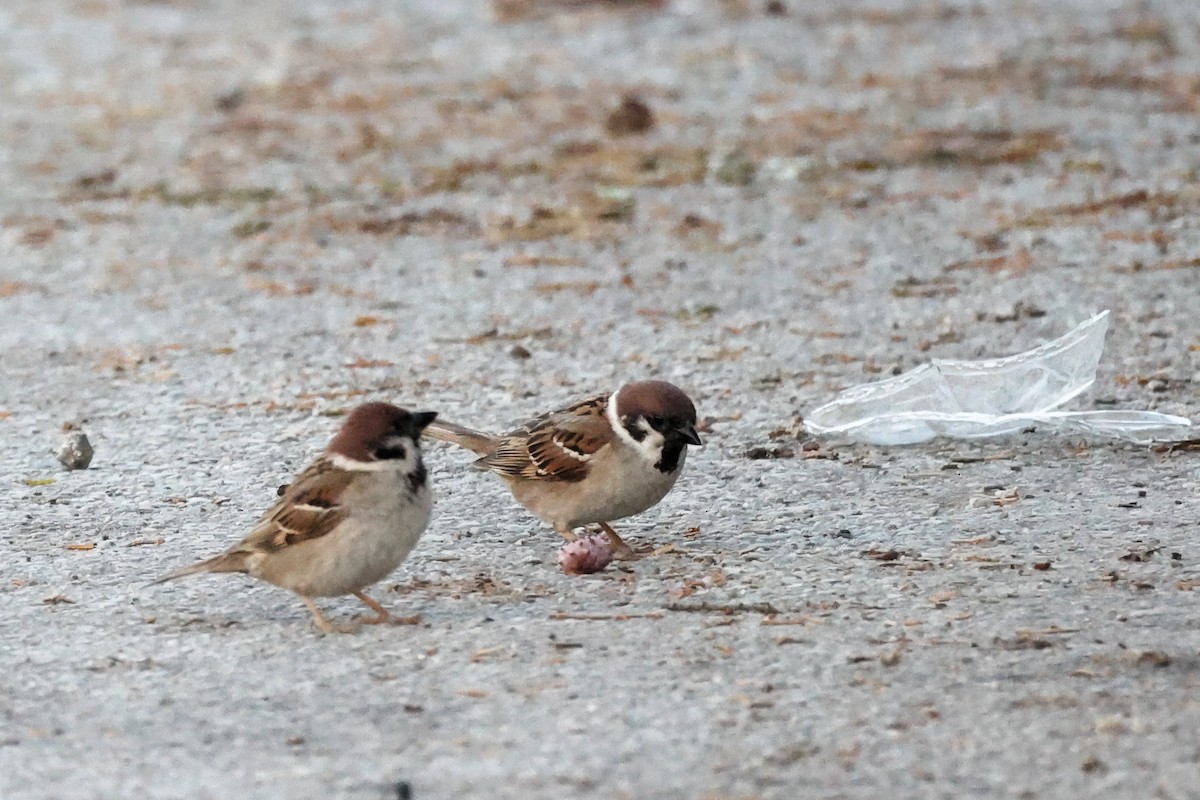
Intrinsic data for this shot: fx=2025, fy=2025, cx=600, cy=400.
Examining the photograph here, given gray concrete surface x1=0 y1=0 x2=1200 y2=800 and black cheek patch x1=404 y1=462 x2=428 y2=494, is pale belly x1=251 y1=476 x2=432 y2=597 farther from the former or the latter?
gray concrete surface x1=0 y1=0 x2=1200 y2=800

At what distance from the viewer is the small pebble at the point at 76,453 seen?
7.00m

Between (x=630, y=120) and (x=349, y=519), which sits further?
(x=630, y=120)

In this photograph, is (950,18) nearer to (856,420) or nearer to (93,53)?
(93,53)

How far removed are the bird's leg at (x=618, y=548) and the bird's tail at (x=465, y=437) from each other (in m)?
0.56

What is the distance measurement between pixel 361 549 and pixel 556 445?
1.01 m

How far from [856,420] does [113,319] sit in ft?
13.0

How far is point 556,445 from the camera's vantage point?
5992 mm

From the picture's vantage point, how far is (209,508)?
6512 mm

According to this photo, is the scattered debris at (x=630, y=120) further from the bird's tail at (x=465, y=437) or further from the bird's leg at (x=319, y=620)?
the bird's leg at (x=319, y=620)

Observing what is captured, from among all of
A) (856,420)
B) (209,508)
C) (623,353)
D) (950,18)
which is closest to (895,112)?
(950,18)

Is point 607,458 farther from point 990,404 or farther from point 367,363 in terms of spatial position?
point 367,363

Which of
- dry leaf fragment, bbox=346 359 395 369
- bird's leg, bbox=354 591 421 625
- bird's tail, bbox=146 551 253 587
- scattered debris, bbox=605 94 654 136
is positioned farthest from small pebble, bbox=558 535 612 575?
scattered debris, bbox=605 94 654 136

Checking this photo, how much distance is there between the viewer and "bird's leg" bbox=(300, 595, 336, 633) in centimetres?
526

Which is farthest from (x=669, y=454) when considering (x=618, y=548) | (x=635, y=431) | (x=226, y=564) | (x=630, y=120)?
(x=630, y=120)
